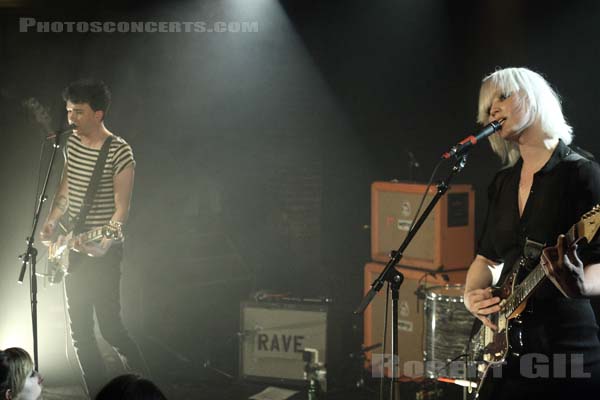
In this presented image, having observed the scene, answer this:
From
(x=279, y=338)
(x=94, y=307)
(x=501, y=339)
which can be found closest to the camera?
(x=501, y=339)

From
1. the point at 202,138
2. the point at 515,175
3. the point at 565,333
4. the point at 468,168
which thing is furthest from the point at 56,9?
the point at 565,333

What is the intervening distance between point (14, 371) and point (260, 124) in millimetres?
4017

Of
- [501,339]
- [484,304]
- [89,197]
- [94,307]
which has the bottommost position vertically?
[94,307]

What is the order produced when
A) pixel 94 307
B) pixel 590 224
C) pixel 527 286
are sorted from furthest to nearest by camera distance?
pixel 94 307 → pixel 527 286 → pixel 590 224

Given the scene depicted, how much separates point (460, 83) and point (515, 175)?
3.14 metres

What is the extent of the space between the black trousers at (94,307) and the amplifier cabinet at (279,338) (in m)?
0.92

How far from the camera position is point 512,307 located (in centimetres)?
303

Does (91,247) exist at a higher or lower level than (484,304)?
higher

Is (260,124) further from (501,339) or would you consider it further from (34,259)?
(501,339)

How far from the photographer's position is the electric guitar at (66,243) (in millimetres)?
5488

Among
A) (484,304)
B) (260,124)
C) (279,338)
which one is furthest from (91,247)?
(484,304)

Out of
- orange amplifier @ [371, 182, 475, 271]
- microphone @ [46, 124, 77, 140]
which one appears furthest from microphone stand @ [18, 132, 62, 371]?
orange amplifier @ [371, 182, 475, 271]

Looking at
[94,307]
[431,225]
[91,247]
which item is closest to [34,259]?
[91,247]

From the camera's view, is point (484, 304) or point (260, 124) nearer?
point (484, 304)
